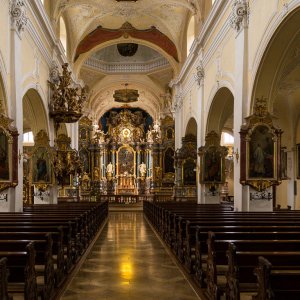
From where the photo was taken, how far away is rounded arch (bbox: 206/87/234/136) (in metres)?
14.6

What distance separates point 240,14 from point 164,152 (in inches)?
785

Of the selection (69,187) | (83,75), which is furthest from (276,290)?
(83,75)

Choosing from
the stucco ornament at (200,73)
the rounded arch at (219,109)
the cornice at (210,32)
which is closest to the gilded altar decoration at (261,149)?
the cornice at (210,32)

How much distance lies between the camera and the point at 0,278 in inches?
129

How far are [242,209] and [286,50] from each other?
3568 mm

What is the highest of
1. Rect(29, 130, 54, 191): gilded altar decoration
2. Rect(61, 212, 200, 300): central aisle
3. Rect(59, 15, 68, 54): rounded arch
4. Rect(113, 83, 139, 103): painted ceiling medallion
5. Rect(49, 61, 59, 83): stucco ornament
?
Rect(59, 15, 68, 54): rounded arch

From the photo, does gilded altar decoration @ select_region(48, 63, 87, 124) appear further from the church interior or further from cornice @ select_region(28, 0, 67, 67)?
cornice @ select_region(28, 0, 67, 67)

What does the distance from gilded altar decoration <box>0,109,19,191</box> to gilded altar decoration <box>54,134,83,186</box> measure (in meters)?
5.81

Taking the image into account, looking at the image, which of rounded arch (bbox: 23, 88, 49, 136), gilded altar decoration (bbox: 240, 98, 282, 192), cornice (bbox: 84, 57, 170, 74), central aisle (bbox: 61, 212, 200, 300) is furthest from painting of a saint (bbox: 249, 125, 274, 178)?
cornice (bbox: 84, 57, 170, 74)

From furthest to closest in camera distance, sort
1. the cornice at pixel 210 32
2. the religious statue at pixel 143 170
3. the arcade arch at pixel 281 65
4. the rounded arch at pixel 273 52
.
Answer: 1. the religious statue at pixel 143 170
2. the cornice at pixel 210 32
3. the arcade arch at pixel 281 65
4. the rounded arch at pixel 273 52

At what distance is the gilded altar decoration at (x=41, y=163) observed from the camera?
51.3 feet

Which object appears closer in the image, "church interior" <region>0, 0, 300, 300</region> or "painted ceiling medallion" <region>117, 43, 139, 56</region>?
"church interior" <region>0, 0, 300, 300</region>

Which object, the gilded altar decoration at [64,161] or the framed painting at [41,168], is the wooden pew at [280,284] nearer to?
Answer: the framed painting at [41,168]

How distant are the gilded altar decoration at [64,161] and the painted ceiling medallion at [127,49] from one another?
1033 centimetres
